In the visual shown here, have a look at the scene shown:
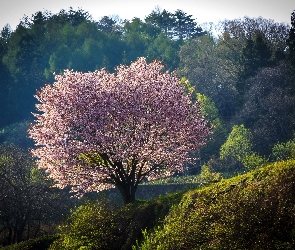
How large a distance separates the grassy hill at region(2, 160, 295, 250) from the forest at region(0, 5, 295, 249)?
0.10 meters

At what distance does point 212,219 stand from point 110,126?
10.4 metres

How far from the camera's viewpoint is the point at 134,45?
8981cm

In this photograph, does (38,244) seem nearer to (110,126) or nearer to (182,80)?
(110,126)

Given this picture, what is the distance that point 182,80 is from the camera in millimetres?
51094

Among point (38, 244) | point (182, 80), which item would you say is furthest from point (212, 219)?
point (182, 80)

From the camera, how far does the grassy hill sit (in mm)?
10531

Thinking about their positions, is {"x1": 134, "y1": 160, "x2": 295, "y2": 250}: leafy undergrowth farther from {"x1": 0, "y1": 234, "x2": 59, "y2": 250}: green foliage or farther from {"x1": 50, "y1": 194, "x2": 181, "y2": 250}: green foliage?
{"x1": 0, "y1": 234, "x2": 59, "y2": 250}: green foliage

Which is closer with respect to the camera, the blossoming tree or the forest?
the blossoming tree

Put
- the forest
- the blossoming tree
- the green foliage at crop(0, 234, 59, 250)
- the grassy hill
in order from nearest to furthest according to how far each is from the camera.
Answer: the grassy hill → the green foliage at crop(0, 234, 59, 250) → the blossoming tree → the forest

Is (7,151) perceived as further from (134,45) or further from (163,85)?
(134,45)

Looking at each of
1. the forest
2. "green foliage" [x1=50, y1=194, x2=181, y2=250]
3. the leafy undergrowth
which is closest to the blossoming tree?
the forest

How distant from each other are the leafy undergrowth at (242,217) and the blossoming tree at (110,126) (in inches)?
312

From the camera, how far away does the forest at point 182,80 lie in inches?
1051

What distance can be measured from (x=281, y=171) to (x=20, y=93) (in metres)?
73.8
